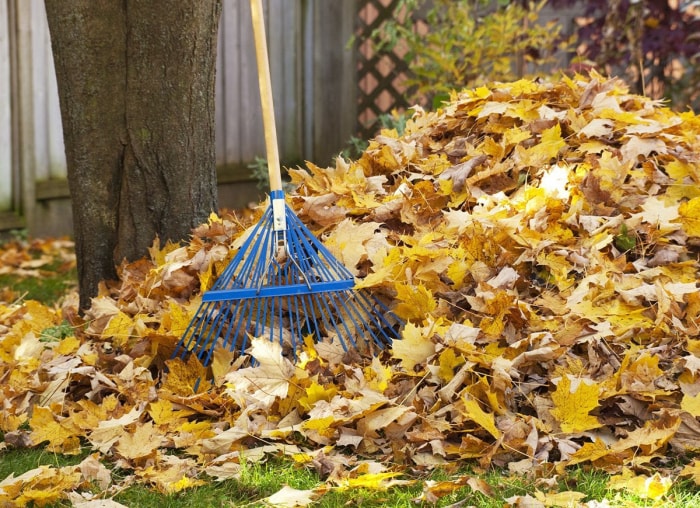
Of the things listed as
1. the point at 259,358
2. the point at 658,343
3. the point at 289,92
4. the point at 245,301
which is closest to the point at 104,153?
the point at 245,301

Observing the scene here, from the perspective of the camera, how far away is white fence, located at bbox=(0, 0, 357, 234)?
5.62 metres

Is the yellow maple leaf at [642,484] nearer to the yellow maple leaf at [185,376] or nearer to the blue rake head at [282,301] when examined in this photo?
the blue rake head at [282,301]

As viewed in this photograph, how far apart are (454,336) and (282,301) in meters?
0.60

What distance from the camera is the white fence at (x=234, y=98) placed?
18.4 feet

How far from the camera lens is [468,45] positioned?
6.61 meters

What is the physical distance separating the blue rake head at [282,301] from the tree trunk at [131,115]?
2.29 ft

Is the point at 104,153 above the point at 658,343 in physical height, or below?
above

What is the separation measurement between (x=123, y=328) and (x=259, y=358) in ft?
1.87

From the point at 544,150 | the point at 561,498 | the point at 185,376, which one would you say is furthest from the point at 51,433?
the point at 544,150

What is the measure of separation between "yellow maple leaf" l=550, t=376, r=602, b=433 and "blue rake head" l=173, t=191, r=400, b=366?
0.57m

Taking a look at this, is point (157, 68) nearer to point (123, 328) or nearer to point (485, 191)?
point (123, 328)

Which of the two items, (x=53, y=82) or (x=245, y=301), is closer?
(x=245, y=301)

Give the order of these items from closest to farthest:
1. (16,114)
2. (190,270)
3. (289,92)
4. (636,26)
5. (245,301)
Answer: (245,301), (190,270), (16,114), (636,26), (289,92)

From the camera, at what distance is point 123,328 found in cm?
293
